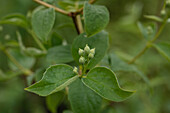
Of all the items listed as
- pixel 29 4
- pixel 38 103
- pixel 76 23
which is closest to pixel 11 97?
pixel 38 103

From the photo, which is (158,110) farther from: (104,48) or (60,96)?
(104,48)

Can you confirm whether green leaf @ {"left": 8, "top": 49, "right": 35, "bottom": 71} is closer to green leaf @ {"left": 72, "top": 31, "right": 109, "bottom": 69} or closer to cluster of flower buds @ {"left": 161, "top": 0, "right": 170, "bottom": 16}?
green leaf @ {"left": 72, "top": 31, "right": 109, "bottom": 69}

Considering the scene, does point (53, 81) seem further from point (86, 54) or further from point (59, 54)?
point (59, 54)

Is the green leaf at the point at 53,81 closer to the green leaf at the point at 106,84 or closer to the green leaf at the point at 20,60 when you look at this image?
the green leaf at the point at 106,84

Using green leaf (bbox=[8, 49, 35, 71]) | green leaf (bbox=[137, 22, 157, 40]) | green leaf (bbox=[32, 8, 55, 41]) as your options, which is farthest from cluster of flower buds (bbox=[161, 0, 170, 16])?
green leaf (bbox=[8, 49, 35, 71])

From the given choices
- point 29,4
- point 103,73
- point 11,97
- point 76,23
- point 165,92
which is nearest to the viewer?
point 103,73

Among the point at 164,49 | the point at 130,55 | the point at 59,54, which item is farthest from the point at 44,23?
the point at 130,55

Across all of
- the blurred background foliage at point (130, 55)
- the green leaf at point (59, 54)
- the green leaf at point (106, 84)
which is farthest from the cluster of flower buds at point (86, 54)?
the blurred background foliage at point (130, 55)

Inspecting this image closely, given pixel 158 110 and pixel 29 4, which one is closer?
pixel 158 110

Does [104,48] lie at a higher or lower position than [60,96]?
higher
